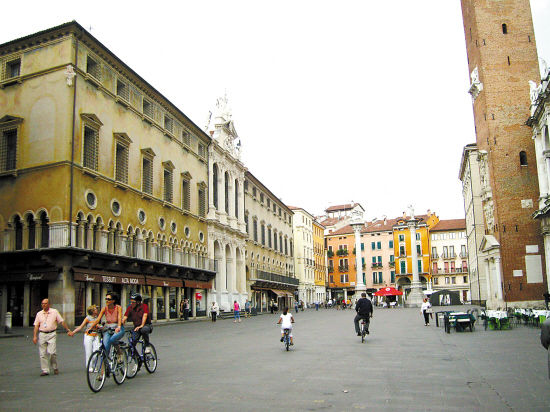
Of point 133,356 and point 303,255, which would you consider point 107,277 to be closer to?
point 133,356

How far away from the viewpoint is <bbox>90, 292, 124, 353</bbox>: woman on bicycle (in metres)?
10.2

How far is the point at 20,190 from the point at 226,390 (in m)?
21.9

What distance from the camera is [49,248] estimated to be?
25438 millimetres

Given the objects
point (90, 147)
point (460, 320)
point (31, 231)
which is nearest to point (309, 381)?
point (460, 320)

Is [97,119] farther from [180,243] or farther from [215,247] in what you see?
[215,247]

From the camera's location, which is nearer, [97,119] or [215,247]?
[97,119]

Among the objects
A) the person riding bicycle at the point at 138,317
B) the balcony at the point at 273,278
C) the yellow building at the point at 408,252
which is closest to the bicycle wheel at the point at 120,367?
the person riding bicycle at the point at 138,317

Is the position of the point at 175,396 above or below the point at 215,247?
below

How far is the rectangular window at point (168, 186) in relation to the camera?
38656mm

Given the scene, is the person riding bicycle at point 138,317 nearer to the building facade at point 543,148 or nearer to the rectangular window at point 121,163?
the rectangular window at point 121,163

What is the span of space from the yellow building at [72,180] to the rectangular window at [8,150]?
5 cm

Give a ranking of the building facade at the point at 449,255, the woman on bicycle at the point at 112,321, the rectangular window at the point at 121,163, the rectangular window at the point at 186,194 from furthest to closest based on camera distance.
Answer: the building facade at the point at 449,255
the rectangular window at the point at 186,194
the rectangular window at the point at 121,163
the woman on bicycle at the point at 112,321

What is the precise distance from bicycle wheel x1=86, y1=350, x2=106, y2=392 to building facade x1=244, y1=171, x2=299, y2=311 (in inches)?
1824

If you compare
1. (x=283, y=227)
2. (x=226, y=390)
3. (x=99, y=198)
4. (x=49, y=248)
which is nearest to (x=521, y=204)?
(x=99, y=198)
